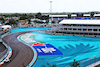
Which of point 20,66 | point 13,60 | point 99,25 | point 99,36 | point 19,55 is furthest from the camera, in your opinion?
point 99,25

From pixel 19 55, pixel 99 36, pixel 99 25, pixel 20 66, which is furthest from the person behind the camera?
pixel 99 25

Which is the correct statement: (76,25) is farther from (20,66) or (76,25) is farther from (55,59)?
(20,66)

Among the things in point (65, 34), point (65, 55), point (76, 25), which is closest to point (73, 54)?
point (65, 55)

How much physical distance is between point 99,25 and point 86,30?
679 centimetres

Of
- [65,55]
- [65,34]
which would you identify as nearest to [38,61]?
[65,55]

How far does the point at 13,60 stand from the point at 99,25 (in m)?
45.2

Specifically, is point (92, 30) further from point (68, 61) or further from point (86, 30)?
point (68, 61)

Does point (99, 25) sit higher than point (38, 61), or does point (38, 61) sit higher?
→ point (99, 25)

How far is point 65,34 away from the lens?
57.6 meters

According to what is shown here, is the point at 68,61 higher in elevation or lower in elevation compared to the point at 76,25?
lower

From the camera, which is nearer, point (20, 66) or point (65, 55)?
point (20, 66)

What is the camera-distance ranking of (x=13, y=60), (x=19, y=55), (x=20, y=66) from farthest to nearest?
(x=19, y=55), (x=13, y=60), (x=20, y=66)

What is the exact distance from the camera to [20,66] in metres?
24.8

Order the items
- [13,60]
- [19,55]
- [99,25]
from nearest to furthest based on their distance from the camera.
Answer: [13,60]
[19,55]
[99,25]
